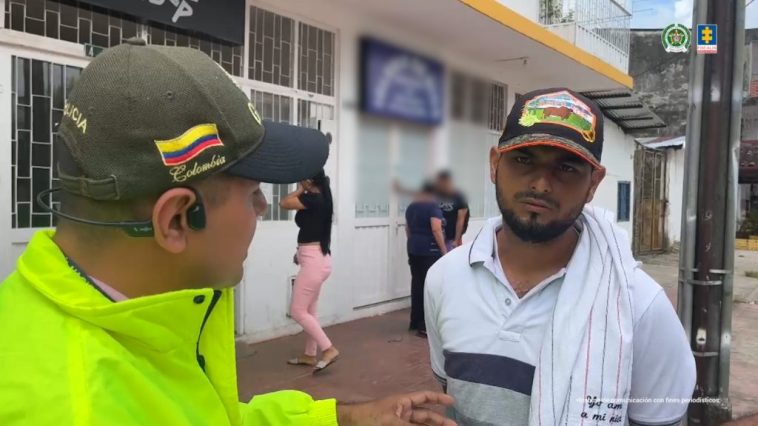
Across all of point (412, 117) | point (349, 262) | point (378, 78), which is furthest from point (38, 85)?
point (349, 262)

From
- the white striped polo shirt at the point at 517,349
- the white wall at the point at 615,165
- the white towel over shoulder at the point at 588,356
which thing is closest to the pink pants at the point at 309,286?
the white striped polo shirt at the point at 517,349

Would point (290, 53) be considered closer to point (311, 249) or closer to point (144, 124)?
point (311, 249)

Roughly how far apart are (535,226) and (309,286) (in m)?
3.09

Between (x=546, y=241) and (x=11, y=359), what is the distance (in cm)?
126

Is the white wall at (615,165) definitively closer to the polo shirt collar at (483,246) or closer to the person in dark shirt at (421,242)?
the person in dark shirt at (421,242)

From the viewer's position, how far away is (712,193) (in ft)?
11.9

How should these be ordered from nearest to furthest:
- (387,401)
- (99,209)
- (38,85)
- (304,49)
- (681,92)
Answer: (99,209)
(387,401)
(38,85)
(304,49)
(681,92)

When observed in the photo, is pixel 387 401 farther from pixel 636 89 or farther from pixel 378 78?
pixel 636 89

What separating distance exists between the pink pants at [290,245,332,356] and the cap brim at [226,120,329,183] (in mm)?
3285

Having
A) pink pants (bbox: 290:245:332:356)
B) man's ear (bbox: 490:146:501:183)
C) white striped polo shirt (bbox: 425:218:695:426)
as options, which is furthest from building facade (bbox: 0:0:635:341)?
white striped polo shirt (bbox: 425:218:695:426)

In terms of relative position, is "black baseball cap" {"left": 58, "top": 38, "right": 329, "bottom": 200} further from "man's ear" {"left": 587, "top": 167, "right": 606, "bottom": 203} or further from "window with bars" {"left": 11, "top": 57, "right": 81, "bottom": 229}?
"window with bars" {"left": 11, "top": 57, "right": 81, "bottom": 229}

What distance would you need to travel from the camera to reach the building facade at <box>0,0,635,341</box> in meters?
3.56

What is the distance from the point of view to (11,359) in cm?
84

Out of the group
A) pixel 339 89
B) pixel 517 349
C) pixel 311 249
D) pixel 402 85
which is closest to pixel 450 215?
pixel 339 89
